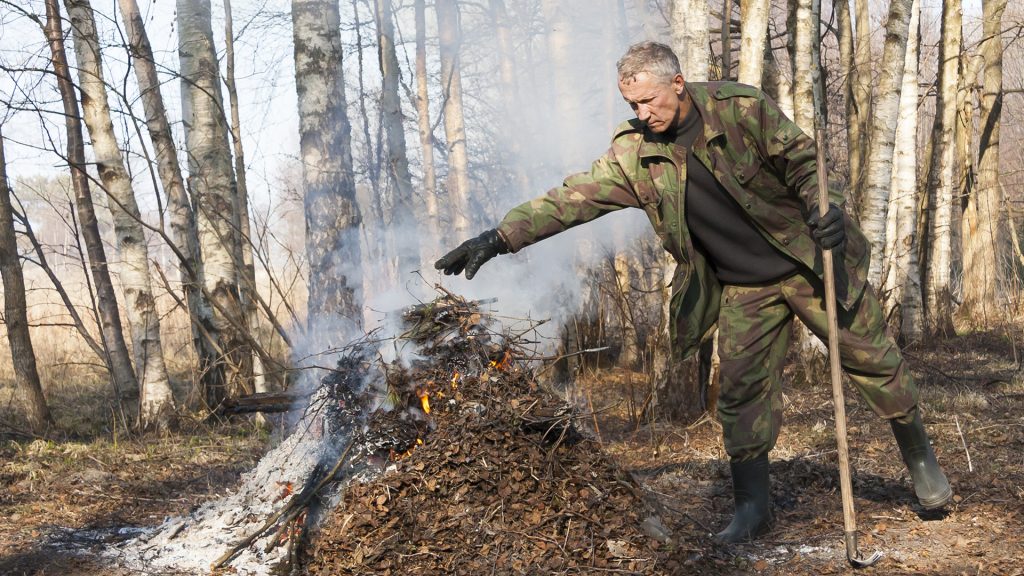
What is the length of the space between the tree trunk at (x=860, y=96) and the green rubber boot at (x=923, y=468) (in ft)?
29.9

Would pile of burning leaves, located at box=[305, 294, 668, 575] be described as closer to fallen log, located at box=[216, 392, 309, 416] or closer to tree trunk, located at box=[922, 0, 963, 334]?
fallen log, located at box=[216, 392, 309, 416]

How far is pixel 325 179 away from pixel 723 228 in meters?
3.96

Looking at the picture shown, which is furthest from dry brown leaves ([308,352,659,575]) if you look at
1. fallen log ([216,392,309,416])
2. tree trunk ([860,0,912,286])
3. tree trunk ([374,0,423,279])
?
tree trunk ([374,0,423,279])

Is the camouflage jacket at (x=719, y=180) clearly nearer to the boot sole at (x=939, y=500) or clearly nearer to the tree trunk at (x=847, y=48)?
the boot sole at (x=939, y=500)

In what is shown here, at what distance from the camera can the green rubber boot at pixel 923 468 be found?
3.73 meters

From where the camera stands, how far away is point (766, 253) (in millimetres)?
3697

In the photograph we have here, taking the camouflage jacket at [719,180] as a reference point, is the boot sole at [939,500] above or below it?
below

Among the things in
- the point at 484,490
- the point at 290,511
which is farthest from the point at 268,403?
the point at 484,490

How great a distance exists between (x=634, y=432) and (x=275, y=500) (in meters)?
3.04

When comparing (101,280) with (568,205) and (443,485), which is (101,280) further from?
(568,205)

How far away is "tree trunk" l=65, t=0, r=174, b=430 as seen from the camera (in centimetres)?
712

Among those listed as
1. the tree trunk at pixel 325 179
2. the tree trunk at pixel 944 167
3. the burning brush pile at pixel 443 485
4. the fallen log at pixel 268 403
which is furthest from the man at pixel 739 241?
the tree trunk at pixel 944 167

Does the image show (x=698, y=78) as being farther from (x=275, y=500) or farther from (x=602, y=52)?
(x=602, y=52)

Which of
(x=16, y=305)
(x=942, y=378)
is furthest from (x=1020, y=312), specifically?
(x=16, y=305)
